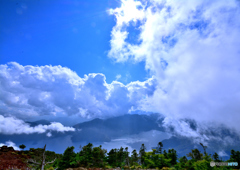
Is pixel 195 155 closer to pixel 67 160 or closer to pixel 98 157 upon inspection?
pixel 98 157

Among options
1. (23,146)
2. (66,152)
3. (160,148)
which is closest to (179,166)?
(160,148)

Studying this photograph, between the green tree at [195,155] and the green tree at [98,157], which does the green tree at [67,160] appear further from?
the green tree at [195,155]

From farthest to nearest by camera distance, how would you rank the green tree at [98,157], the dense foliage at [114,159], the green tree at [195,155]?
1. the green tree at [195,155]
2. the green tree at [98,157]
3. the dense foliage at [114,159]

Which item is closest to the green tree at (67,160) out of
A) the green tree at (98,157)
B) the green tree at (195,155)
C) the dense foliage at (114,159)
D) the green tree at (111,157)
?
the dense foliage at (114,159)

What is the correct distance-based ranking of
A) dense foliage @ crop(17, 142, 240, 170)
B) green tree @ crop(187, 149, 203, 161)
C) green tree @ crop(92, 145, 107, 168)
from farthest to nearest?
green tree @ crop(187, 149, 203, 161), green tree @ crop(92, 145, 107, 168), dense foliage @ crop(17, 142, 240, 170)

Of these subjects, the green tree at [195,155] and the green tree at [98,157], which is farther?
the green tree at [195,155]

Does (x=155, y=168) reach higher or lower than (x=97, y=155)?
lower

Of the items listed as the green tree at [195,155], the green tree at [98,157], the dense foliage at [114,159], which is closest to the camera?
the dense foliage at [114,159]

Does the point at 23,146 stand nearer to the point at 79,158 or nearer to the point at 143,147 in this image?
the point at 79,158

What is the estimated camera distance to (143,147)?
4912 cm

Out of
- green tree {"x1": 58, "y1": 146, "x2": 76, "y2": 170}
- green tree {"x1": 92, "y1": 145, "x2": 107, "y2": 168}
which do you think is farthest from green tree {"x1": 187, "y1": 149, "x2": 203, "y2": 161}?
green tree {"x1": 58, "y1": 146, "x2": 76, "y2": 170}

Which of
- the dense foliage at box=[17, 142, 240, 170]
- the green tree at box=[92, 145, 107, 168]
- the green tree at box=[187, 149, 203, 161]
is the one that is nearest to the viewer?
the dense foliage at box=[17, 142, 240, 170]

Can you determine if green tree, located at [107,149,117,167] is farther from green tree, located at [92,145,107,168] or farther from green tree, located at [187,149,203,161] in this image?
green tree, located at [187,149,203,161]

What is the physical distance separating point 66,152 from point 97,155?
766 cm
